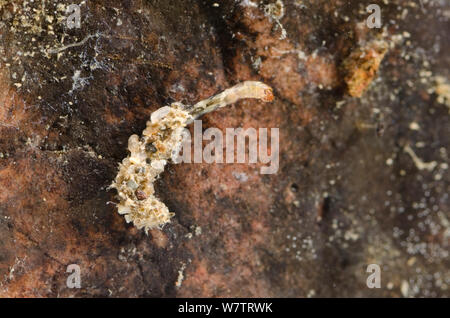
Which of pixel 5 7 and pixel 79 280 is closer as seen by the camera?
pixel 5 7

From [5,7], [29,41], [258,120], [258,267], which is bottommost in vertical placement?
[258,267]

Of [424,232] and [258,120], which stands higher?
[258,120]

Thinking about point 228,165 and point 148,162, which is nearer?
point 148,162

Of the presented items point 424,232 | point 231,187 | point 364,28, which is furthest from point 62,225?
point 424,232

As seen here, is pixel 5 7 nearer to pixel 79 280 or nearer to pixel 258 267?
pixel 79 280
